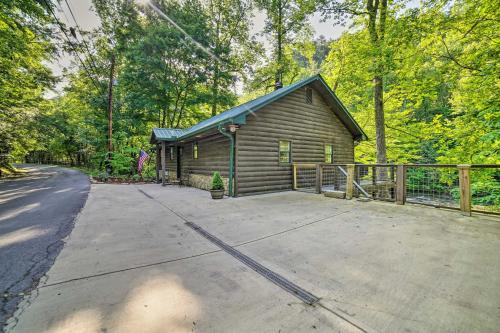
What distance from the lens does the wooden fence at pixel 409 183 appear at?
17.1ft

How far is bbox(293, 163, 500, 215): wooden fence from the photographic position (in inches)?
206

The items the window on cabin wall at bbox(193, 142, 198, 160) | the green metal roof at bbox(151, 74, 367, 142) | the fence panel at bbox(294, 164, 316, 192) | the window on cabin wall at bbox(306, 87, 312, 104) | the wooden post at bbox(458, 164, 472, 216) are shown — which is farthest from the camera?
the window on cabin wall at bbox(193, 142, 198, 160)

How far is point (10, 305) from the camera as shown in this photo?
6.89 ft

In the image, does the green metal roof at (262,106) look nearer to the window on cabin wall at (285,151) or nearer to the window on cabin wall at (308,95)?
the window on cabin wall at (308,95)

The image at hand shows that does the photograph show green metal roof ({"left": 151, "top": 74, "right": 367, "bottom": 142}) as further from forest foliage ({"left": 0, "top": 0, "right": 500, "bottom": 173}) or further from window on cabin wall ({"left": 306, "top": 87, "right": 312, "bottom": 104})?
forest foliage ({"left": 0, "top": 0, "right": 500, "bottom": 173})

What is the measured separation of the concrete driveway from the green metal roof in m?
4.36

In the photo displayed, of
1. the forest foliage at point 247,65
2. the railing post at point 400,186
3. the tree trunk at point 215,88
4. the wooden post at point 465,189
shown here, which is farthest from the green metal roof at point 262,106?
the tree trunk at point 215,88

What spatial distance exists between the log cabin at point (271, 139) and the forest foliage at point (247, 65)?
7.84ft

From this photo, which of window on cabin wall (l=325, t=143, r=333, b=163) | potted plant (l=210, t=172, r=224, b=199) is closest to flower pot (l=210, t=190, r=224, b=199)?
potted plant (l=210, t=172, r=224, b=199)

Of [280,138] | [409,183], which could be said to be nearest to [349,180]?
[280,138]

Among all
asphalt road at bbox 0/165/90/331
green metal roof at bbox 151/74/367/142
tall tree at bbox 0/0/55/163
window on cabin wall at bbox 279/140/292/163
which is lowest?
asphalt road at bbox 0/165/90/331

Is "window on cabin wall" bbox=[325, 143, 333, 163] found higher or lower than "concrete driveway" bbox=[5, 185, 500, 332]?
higher

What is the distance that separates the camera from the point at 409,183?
9.27 meters

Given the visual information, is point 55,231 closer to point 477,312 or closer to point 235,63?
point 477,312
